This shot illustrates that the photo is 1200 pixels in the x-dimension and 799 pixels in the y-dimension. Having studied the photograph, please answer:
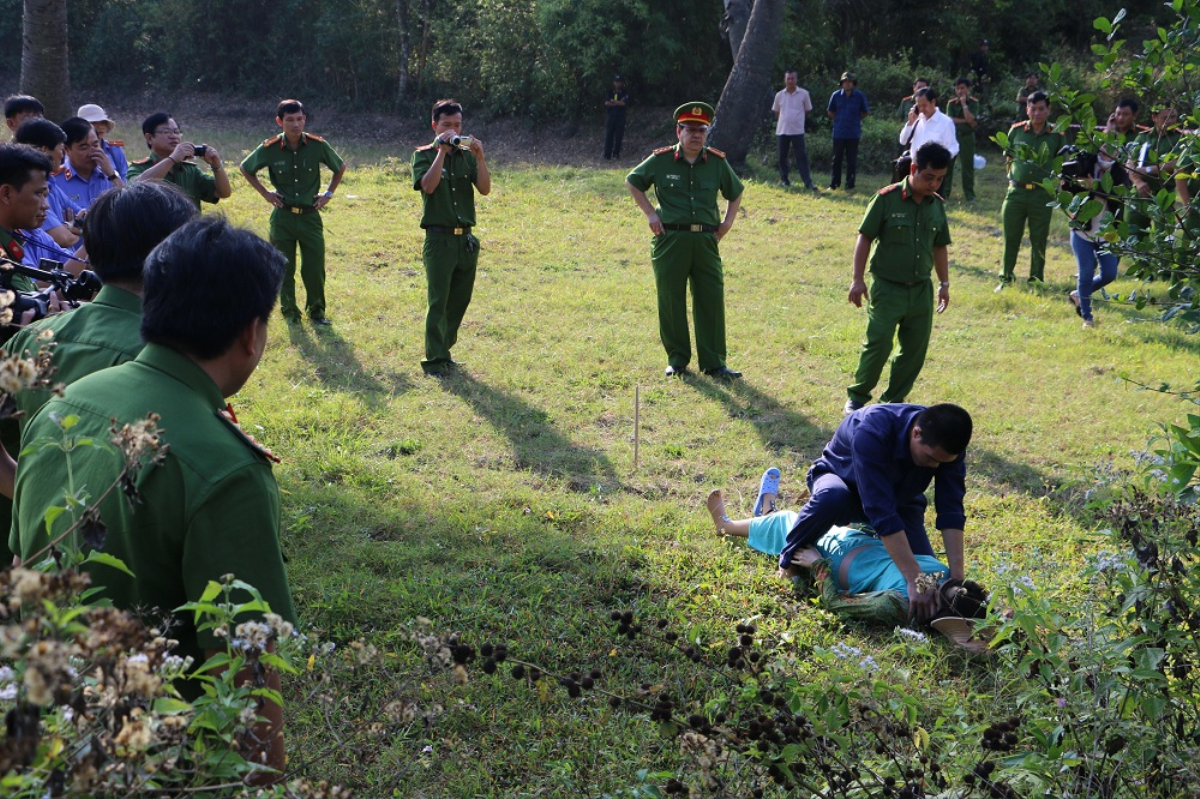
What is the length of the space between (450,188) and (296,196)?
1995mm

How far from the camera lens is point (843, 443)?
5379mm

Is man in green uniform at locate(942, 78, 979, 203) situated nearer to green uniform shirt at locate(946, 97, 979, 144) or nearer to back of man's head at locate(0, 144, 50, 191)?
green uniform shirt at locate(946, 97, 979, 144)

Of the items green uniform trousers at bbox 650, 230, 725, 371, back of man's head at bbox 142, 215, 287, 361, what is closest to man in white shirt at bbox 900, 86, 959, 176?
green uniform trousers at bbox 650, 230, 725, 371

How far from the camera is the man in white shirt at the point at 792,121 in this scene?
17391 millimetres

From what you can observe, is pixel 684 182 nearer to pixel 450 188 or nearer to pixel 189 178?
pixel 450 188

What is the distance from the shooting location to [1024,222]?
11.5 meters

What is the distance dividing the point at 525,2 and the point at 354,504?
1989 cm

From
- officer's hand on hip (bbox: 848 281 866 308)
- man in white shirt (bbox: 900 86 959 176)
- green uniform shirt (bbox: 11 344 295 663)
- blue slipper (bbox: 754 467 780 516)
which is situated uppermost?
man in white shirt (bbox: 900 86 959 176)

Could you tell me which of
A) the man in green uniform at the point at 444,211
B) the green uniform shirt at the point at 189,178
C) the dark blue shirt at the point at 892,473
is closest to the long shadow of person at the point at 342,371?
the man in green uniform at the point at 444,211

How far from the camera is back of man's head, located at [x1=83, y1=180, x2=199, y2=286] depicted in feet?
9.88

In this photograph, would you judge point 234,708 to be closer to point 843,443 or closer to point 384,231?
point 843,443

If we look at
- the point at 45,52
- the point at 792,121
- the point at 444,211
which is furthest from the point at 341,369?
the point at 792,121

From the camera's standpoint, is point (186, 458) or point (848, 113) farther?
point (848, 113)

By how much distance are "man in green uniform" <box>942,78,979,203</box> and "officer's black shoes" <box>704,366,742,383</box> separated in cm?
986
